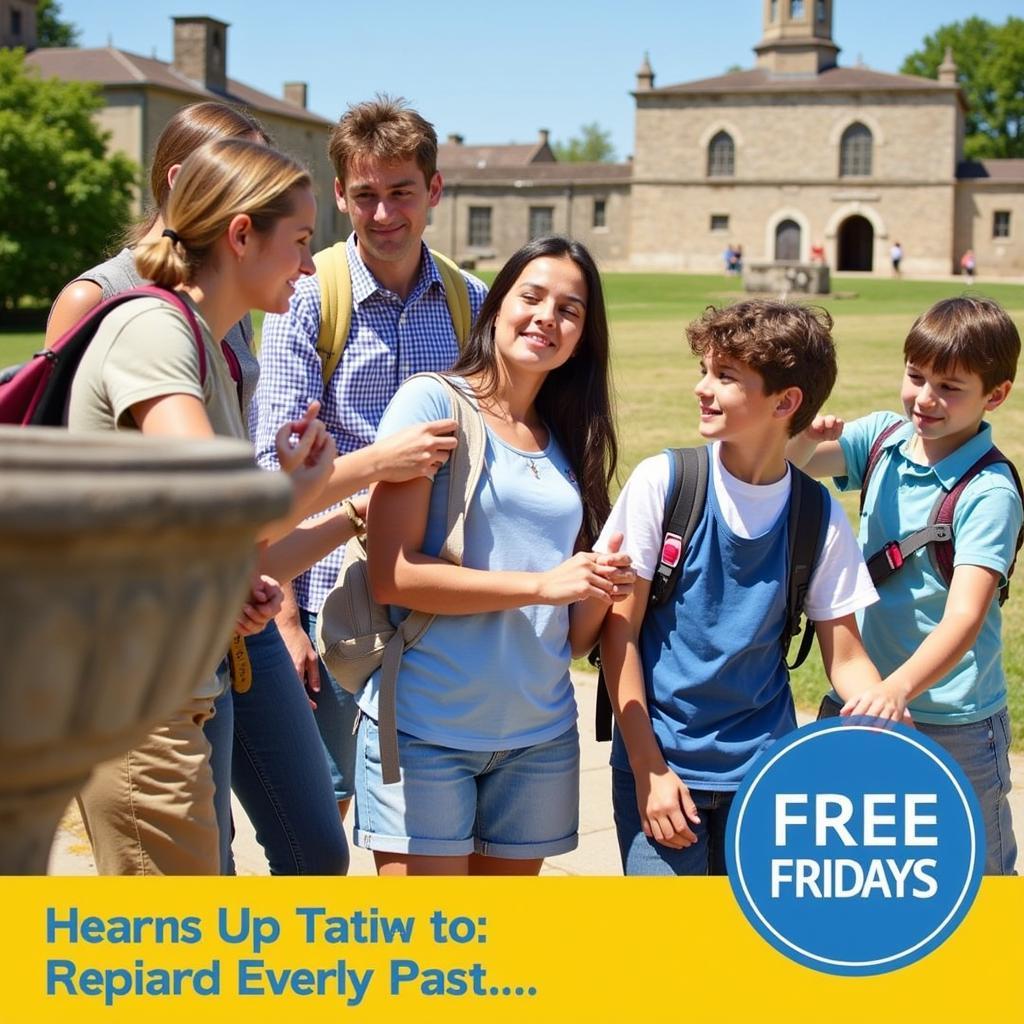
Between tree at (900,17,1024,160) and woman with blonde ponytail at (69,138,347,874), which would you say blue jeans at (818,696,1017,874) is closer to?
woman with blonde ponytail at (69,138,347,874)

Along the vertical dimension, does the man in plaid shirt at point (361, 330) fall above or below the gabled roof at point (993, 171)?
below

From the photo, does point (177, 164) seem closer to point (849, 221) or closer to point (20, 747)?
point (20, 747)

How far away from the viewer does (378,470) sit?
122 inches

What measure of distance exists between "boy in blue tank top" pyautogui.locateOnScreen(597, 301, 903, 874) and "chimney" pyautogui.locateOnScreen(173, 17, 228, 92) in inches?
2983

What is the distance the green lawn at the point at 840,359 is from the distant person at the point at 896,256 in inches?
742

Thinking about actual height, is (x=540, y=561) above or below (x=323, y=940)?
above

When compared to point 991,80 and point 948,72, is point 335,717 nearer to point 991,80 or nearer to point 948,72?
point 948,72

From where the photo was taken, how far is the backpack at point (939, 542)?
11.7ft

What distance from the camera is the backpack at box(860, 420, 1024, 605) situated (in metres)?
3.56

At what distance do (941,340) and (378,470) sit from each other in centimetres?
150

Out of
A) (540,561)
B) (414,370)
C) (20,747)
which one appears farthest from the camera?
(414,370)

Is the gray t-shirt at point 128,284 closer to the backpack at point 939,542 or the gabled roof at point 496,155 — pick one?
the backpack at point 939,542

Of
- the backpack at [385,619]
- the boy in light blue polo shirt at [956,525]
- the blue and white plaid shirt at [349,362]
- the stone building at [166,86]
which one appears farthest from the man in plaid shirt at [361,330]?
the stone building at [166,86]

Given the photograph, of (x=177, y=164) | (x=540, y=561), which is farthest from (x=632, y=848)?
(x=177, y=164)
